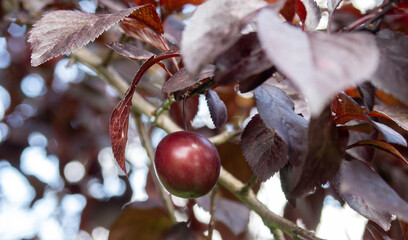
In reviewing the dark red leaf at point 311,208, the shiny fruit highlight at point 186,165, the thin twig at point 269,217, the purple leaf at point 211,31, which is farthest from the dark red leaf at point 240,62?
the dark red leaf at point 311,208

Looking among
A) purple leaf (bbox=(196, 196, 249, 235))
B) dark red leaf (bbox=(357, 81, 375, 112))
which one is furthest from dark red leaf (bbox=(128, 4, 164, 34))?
purple leaf (bbox=(196, 196, 249, 235))

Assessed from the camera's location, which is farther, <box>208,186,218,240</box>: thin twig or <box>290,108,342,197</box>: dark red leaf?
<box>208,186,218,240</box>: thin twig

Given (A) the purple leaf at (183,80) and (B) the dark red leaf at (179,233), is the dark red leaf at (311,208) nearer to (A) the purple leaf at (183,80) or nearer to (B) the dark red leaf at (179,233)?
(B) the dark red leaf at (179,233)

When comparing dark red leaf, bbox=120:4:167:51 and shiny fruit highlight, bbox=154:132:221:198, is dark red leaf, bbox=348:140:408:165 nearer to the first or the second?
shiny fruit highlight, bbox=154:132:221:198

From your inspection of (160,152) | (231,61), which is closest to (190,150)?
(160,152)

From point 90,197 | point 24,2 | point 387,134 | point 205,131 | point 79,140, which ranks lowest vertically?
point 90,197

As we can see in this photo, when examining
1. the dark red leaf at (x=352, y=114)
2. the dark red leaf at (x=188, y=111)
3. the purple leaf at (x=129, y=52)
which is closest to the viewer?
the dark red leaf at (x=352, y=114)

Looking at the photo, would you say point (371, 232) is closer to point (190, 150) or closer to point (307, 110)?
point (307, 110)
